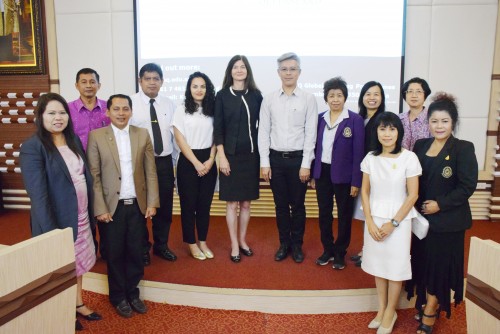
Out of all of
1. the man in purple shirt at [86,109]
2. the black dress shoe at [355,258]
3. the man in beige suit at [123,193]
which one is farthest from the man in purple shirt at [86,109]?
the black dress shoe at [355,258]

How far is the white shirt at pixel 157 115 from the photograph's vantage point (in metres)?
2.89

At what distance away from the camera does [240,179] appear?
2.84 m

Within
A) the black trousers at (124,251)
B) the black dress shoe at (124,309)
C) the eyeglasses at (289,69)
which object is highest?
the eyeglasses at (289,69)

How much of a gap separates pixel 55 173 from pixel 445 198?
203 cm

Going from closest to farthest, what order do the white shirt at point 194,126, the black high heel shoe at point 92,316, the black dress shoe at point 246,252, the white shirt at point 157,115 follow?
1. the black high heel shoe at point 92,316
2. the white shirt at point 194,126
3. the white shirt at point 157,115
4. the black dress shoe at point 246,252

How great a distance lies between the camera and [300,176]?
2799 mm

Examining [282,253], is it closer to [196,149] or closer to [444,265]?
[196,149]

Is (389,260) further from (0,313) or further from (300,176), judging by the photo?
(0,313)

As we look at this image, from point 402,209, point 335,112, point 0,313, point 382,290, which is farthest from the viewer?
point 335,112

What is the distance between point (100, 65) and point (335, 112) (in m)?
2.76

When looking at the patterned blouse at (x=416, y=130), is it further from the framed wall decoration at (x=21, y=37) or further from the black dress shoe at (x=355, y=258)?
the framed wall decoration at (x=21, y=37)

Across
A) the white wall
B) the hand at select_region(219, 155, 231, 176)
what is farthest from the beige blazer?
the white wall

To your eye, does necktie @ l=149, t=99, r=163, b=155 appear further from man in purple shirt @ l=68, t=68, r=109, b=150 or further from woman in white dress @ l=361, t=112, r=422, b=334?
woman in white dress @ l=361, t=112, r=422, b=334

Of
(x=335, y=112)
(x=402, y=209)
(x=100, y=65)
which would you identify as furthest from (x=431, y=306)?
(x=100, y=65)
